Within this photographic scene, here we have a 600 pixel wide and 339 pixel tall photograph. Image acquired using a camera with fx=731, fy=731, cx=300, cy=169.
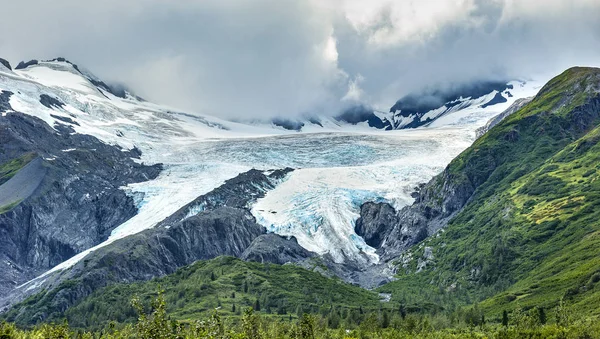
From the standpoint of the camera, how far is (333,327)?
606 feet

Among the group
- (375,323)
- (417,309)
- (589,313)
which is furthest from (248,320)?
(417,309)

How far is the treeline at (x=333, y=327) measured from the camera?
199ft

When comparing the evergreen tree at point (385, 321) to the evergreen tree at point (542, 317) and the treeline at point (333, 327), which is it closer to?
the treeline at point (333, 327)

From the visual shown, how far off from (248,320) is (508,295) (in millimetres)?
134693

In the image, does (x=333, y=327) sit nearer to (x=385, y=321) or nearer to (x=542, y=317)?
(x=385, y=321)

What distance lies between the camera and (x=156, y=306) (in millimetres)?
57562

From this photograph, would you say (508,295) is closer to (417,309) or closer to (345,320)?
(417,309)

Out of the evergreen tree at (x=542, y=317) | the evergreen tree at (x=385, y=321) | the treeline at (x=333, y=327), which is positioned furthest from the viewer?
the evergreen tree at (x=385, y=321)

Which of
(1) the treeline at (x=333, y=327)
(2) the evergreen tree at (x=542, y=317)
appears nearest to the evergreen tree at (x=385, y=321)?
(1) the treeline at (x=333, y=327)

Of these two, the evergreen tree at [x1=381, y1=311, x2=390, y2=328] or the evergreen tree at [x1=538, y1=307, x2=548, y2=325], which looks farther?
the evergreen tree at [x1=381, y1=311, x2=390, y2=328]

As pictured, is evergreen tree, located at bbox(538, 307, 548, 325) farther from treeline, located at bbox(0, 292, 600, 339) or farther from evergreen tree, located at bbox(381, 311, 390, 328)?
evergreen tree, located at bbox(381, 311, 390, 328)

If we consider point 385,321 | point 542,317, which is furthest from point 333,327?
point 542,317

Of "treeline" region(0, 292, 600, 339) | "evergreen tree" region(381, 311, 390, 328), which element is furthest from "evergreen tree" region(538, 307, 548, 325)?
"evergreen tree" region(381, 311, 390, 328)

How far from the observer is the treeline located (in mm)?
60594
